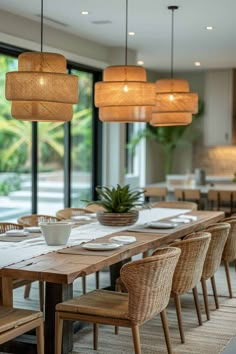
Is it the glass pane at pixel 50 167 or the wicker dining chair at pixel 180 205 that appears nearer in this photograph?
the wicker dining chair at pixel 180 205

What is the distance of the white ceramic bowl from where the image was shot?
448 centimetres

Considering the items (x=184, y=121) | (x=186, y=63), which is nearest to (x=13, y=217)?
(x=184, y=121)

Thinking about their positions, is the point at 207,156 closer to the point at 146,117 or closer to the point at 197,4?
the point at 197,4

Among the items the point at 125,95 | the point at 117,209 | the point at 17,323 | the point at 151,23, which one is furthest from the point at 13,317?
the point at 151,23

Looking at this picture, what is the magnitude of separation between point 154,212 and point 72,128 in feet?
9.33

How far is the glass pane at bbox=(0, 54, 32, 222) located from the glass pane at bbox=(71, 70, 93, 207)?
127cm

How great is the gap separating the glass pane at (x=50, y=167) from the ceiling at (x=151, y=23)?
1.33 metres

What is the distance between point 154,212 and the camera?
661 centimetres

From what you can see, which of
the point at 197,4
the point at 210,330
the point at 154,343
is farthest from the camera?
the point at 197,4

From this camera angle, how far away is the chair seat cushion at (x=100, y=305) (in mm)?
3805

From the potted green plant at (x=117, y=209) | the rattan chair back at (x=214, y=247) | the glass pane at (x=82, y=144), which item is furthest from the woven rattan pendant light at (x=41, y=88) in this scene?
the glass pane at (x=82, y=144)

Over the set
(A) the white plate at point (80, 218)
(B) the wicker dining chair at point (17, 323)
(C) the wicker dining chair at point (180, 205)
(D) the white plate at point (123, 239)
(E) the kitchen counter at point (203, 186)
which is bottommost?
(B) the wicker dining chair at point (17, 323)

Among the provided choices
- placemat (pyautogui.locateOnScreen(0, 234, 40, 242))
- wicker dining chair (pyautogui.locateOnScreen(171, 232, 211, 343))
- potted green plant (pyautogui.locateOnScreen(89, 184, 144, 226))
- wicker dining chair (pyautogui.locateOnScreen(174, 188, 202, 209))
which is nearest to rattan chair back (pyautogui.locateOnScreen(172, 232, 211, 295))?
wicker dining chair (pyautogui.locateOnScreen(171, 232, 211, 343))

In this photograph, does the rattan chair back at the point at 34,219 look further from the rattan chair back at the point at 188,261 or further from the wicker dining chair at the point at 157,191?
the wicker dining chair at the point at 157,191
